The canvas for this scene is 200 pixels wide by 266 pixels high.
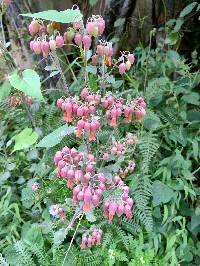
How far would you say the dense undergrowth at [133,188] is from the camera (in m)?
2.02

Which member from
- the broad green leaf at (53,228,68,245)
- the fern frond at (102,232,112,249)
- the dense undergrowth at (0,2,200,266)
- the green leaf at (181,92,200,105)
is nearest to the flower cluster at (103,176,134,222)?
the dense undergrowth at (0,2,200,266)

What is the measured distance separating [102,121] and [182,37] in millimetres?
1431

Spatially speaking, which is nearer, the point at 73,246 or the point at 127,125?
the point at 73,246

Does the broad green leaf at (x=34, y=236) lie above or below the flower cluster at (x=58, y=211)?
below

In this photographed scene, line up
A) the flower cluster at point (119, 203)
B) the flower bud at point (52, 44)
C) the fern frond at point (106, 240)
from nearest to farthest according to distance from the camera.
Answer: the flower bud at point (52, 44)
the flower cluster at point (119, 203)
the fern frond at point (106, 240)

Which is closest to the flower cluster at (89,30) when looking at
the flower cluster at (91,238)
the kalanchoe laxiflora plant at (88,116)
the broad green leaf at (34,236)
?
the kalanchoe laxiflora plant at (88,116)

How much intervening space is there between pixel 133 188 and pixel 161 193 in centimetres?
13

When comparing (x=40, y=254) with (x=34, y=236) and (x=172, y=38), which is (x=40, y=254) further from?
(x=172, y=38)

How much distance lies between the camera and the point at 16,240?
2148mm

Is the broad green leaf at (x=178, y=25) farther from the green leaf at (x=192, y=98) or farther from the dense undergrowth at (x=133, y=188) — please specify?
the green leaf at (x=192, y=98)

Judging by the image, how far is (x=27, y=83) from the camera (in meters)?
1.59

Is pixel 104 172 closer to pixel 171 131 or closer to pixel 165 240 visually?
pixel 165 240

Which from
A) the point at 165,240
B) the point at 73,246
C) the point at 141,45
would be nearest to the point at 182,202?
the point at 165,240

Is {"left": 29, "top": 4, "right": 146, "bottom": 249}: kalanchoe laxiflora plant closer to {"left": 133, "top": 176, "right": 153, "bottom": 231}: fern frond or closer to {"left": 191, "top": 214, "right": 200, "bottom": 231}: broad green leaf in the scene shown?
{"left": 133, "top": 176, "right": 153, "bottom": 231}: fern frond
